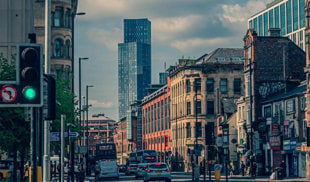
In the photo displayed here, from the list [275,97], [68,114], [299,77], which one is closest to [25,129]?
[68,114]

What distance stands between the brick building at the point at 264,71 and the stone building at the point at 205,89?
2866 centimetres

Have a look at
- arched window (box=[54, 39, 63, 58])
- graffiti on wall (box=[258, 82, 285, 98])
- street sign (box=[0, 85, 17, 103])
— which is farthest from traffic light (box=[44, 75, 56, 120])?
arched window (box=[54, 39, 63, 58])

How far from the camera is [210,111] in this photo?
11838 centimetres

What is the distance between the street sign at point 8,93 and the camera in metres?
15.3

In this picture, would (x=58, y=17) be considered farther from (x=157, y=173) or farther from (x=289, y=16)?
(x=289, y=16)

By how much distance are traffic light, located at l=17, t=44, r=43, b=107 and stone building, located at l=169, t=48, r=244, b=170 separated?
3934 inches

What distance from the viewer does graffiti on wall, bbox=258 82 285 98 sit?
8338cm

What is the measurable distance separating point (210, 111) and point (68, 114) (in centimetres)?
6489

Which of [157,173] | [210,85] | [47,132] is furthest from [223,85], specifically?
[47,132]

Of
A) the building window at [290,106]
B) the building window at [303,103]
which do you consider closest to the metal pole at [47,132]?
the building window at [303,103]

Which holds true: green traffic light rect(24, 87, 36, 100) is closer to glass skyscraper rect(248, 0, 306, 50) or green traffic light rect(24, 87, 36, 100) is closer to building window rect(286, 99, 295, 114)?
building window rect(286, 99, 295, 114)

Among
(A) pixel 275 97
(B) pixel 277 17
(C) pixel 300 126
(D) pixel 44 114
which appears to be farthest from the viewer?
(B) pixel 277 17

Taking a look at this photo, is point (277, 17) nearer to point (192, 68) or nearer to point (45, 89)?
point (192, 68)

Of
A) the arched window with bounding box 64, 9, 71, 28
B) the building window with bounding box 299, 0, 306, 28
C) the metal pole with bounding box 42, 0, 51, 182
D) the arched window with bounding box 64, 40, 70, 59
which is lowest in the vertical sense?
the metal pole with bounding box 42, 0, 51, 182
